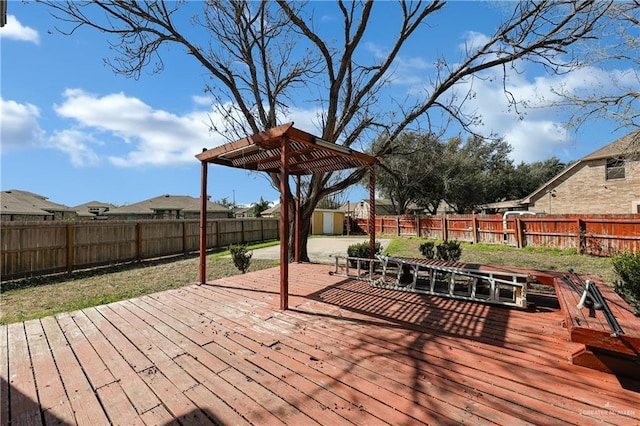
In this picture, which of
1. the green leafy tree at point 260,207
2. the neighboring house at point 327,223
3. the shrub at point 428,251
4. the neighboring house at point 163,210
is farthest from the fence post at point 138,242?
the green leafy tree at point 260,207

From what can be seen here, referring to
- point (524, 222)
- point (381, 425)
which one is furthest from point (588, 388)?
point (524, 222)

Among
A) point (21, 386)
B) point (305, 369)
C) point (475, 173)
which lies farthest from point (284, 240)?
point (475, 173)

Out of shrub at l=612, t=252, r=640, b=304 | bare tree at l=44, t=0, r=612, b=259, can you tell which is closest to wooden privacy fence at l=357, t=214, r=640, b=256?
shrub at l=612, t=252, r=640, b=304

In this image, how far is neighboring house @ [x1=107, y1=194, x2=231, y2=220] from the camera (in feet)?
86.1

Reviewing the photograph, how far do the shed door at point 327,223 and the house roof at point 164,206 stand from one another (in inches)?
406

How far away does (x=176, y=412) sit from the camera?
177 centimetres

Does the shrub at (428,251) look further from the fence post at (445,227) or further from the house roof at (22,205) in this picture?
the house roof at (22,205)

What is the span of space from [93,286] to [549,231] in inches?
574

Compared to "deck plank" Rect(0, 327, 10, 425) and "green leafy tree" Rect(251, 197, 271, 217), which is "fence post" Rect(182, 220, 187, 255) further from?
"green leafy tree" Rect(251, 197, 271, 217)

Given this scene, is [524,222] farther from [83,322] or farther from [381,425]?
[83,322]

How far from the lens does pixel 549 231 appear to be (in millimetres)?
10828

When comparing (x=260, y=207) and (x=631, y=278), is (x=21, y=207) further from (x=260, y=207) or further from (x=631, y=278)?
(x=631, y=278)

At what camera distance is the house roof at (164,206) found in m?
26.2

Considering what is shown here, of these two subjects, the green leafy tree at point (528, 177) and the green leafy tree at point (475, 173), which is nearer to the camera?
the green leafy tree at point (475, 173)
